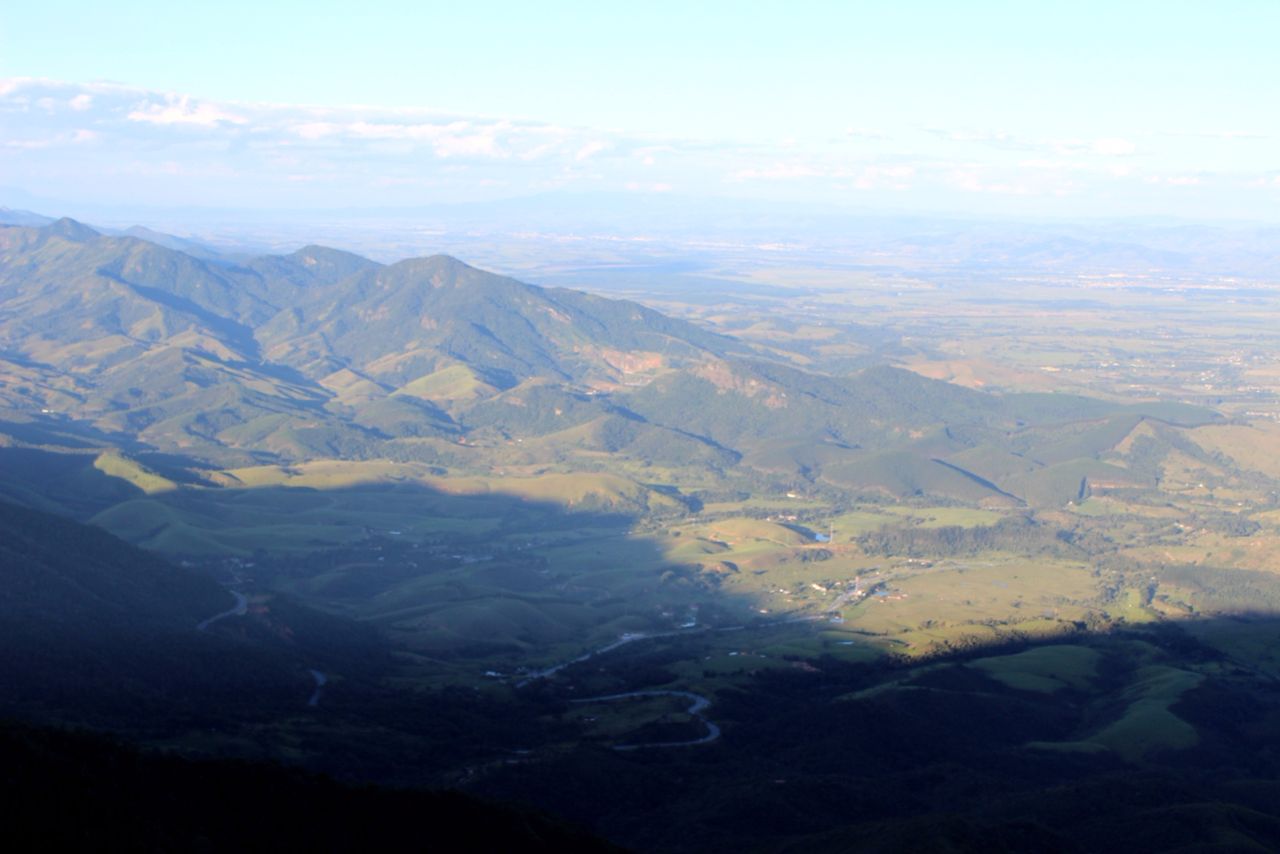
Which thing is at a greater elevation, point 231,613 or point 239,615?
point 239,615

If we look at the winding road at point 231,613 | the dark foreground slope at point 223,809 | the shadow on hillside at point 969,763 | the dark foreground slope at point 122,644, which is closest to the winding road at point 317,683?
the dark foreground slope at point 122,644

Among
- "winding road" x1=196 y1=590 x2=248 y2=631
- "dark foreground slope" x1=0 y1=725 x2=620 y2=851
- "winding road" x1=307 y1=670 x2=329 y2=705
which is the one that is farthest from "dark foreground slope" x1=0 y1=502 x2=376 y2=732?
"dark foreground slope" x1=0 y1=725 x2=620 y2=851

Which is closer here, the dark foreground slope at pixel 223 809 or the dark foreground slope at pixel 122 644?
the dark foreground slope at pixel 223 809

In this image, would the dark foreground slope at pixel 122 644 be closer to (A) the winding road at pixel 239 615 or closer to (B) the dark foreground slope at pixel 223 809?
(A) the winding road at pixel 239 615

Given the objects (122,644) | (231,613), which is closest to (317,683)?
(122,644)

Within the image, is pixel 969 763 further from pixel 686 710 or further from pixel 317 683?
→ pixel 317 683

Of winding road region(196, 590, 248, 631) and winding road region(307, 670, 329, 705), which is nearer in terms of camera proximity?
winding road region(307, 670, 329, 705)

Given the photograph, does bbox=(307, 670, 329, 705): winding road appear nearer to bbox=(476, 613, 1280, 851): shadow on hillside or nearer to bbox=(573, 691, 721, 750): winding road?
bbox=(573, 691, 721, 750): winding road

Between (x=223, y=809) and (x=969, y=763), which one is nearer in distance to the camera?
(x=223, y=809)
